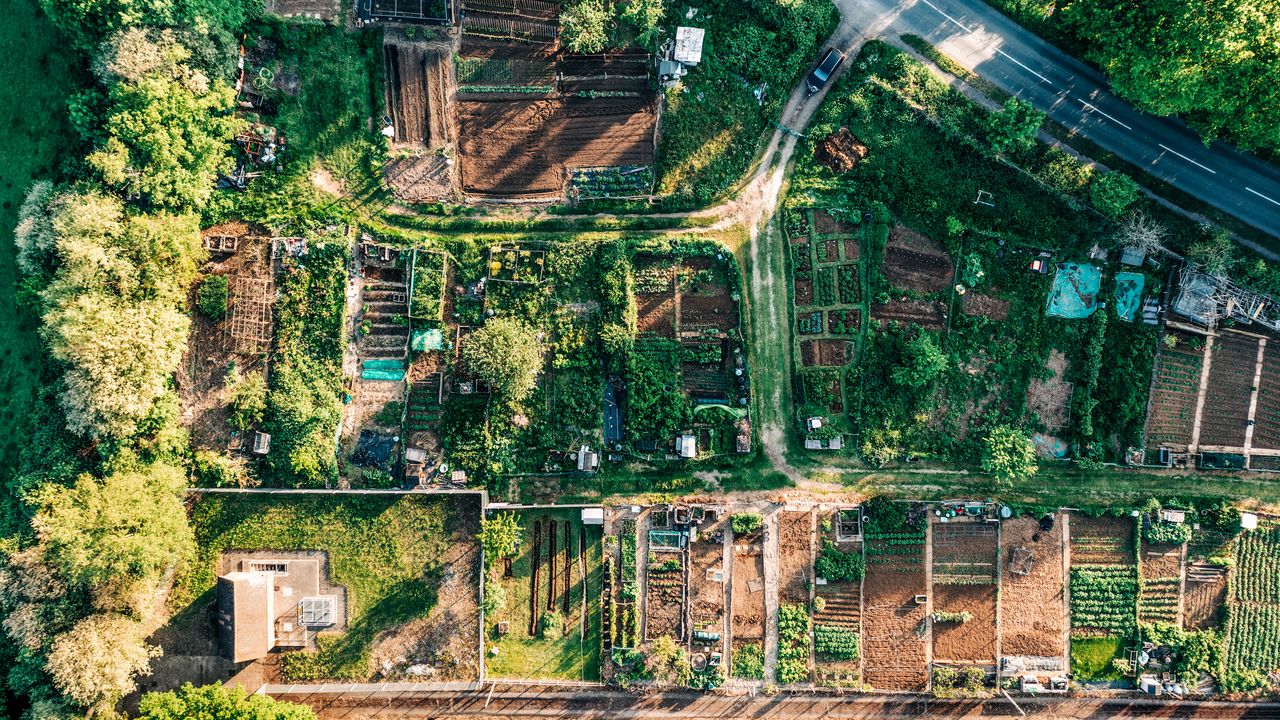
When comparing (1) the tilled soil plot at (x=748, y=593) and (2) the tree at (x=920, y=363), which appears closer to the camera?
(2) the tree at (x=920, y=363)

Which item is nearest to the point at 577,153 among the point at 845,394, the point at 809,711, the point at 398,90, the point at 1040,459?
the point at 398,90

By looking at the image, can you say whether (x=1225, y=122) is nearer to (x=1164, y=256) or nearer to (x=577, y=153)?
(x=1164, y=256)

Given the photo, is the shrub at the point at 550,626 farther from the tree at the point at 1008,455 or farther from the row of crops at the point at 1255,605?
the row of crops at the point at 1255,605

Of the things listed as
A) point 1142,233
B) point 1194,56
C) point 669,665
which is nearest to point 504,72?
point 669,665

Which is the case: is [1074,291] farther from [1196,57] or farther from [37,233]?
[37,233]

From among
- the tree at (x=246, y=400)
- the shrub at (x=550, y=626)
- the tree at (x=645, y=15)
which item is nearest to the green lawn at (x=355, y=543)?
the tree at (x=246, y=400)
